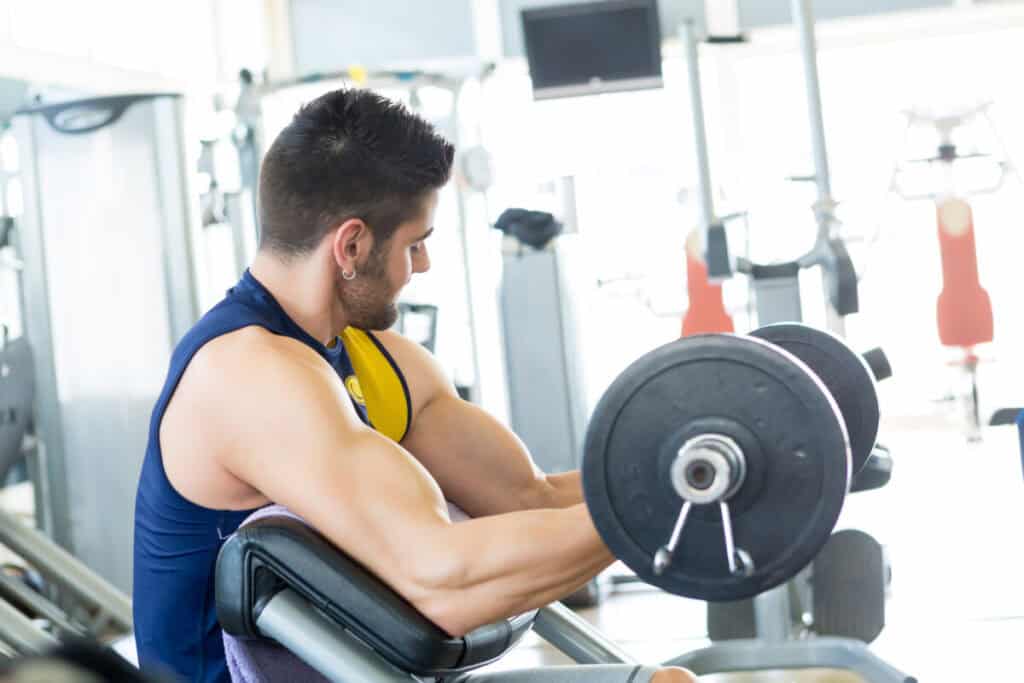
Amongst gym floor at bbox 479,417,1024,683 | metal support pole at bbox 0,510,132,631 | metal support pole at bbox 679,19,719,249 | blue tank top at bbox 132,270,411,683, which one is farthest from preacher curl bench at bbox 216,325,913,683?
metal support pole at bbox 0,510,132,631

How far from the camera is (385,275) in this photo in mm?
1686

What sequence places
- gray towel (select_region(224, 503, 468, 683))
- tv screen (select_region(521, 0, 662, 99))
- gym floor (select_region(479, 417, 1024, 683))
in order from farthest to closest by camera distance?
tv screen (select_region(521, 0, 662, 99))
gym floor (select_region(479, 417, 1024, 683))
gray towel (select_region(224, 503, 468, 683))

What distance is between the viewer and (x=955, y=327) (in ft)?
19.5

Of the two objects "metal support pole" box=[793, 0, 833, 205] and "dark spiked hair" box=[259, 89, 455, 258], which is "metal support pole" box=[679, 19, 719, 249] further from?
"dark spiked hair" box=[259, 89, 455, 258]

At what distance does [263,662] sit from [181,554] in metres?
0.17

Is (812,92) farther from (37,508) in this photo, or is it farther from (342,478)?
(37,508)

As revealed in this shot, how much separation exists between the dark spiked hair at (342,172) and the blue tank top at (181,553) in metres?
0.12

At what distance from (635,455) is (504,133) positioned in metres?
6.40

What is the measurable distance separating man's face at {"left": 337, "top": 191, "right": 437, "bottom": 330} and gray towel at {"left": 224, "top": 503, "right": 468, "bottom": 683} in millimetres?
307

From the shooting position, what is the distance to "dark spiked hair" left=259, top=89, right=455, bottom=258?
5.38ft

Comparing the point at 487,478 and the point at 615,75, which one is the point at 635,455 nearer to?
the point at 487,478

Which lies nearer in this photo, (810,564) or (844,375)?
(844,375)

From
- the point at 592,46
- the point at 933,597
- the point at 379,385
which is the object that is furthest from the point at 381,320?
the point at 592,46

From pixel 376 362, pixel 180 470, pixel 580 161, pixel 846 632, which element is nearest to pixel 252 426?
pixel 180 470
